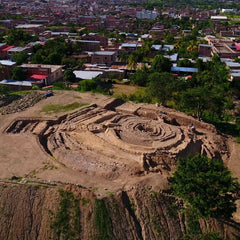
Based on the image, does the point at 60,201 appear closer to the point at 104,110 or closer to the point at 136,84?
the point at 104,110

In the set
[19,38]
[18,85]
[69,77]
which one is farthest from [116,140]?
[19,38]

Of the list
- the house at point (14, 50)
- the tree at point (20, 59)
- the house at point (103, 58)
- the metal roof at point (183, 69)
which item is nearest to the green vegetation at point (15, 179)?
the tree at point (20, 59)

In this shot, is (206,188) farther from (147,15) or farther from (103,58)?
(147,15)

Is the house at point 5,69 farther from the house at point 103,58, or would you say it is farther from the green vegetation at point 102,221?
the green vegetation at point 102,221

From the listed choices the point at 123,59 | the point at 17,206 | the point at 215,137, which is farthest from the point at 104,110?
the point at 123,59

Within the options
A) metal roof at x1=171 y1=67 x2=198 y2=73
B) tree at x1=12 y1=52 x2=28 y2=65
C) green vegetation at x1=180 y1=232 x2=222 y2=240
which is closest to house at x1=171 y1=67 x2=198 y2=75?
metal roof at x1=171 y1=67 x2=198 y2=73
